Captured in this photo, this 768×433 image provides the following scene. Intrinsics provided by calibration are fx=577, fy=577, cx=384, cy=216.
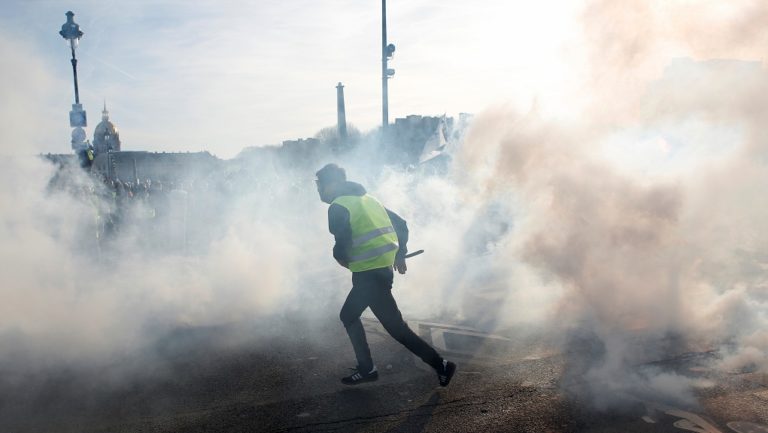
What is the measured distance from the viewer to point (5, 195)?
697cm

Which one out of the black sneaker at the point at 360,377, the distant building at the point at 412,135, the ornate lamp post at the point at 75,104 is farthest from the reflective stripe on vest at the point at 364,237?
the ornate lamp post at the point at 75,104

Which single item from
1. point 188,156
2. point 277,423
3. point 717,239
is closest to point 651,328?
point 717,239

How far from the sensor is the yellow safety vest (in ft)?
15.0

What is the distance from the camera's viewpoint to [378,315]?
4.61 metres

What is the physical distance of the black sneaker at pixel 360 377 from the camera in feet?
15.0

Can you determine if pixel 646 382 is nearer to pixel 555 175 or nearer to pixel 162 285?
pixel 555 175

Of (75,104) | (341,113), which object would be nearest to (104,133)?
(341,113)

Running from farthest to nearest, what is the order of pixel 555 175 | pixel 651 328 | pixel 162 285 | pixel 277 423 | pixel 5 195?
pixel 162 285 → pixel 5 195 → pixel 555 175 → pixel 651 328 → pixel 277 423

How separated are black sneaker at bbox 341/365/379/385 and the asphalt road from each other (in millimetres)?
75

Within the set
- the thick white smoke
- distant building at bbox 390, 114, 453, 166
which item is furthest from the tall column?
the thick white smoke

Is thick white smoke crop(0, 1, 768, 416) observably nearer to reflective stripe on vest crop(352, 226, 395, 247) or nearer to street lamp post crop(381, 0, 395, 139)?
reflective stripe on vest crop(352, 226, 395, 247)

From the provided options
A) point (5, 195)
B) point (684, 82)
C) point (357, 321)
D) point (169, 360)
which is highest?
point (684, 82)

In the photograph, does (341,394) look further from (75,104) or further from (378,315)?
(75,104)

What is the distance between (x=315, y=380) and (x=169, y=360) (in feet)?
5.23
